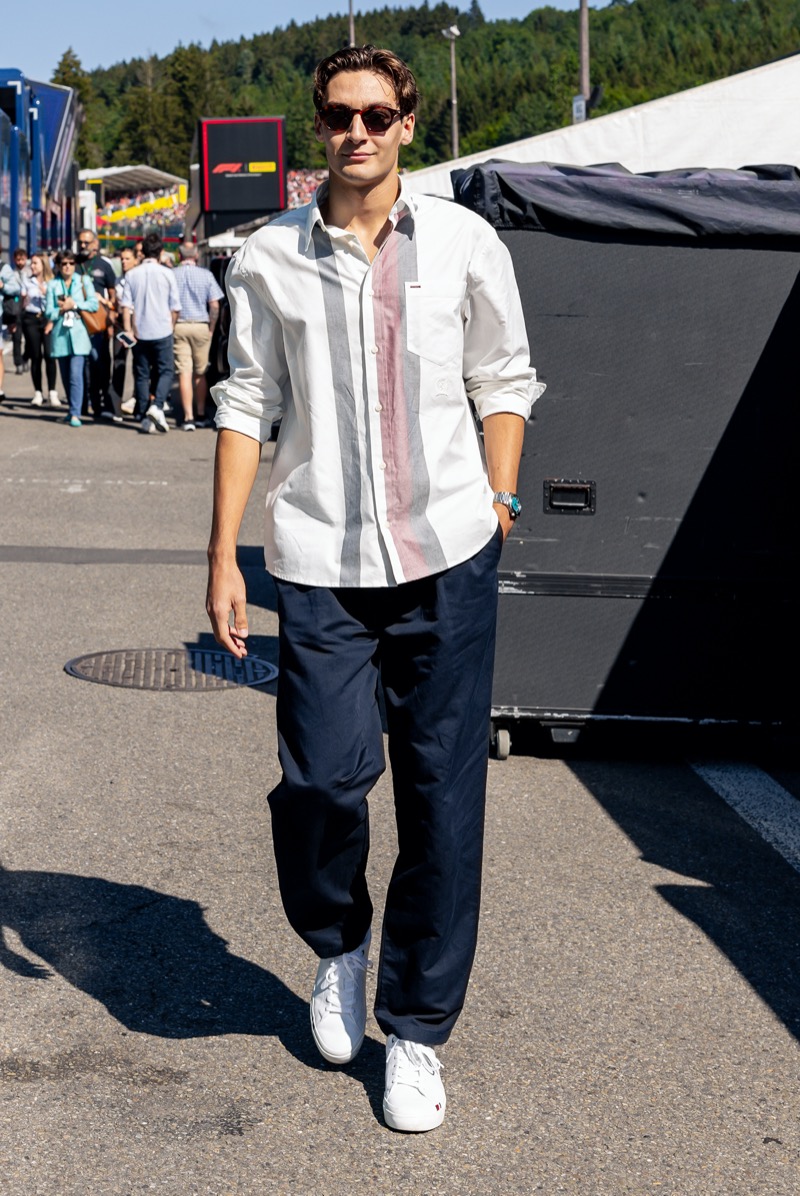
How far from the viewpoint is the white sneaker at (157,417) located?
17.1 metres

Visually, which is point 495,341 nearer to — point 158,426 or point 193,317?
point 193,317

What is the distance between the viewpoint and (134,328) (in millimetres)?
16594

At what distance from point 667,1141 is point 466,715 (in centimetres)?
89

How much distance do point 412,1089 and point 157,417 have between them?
47.4 ft

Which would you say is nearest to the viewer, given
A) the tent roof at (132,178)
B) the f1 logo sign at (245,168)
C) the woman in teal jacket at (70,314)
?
the woman in teal jacket at (70,314)

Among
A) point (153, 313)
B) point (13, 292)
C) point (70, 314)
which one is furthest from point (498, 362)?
point (13, 292)

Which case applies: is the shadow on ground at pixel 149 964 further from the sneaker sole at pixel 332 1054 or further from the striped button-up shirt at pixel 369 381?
the striped button-up shirt at pixel 369 381

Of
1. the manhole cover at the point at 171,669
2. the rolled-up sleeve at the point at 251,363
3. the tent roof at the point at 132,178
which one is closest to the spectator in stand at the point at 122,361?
the manhole cover at the point at 171,669

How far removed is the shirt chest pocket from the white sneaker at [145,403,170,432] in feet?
46.6

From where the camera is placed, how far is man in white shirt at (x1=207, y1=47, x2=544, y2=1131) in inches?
122

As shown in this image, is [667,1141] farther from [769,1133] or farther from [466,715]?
[466,715]

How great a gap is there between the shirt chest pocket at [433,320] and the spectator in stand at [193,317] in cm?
1360

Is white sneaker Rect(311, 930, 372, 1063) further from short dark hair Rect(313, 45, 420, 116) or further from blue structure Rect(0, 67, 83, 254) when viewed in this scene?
blue structure Rect(0, 67, 83, 254)

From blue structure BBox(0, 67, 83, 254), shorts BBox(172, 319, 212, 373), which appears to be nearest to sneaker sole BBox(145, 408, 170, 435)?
shorts BBox(172, 319, 212, 373)
